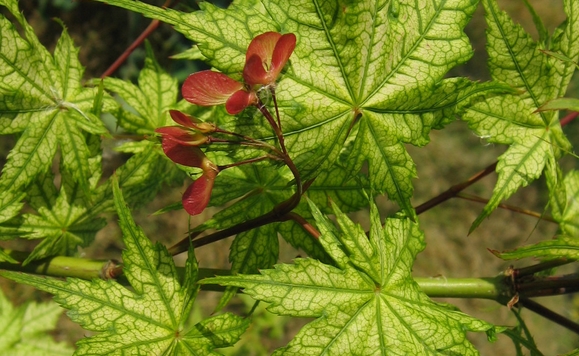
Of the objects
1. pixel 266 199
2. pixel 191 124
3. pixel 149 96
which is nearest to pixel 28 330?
pixel 149 96

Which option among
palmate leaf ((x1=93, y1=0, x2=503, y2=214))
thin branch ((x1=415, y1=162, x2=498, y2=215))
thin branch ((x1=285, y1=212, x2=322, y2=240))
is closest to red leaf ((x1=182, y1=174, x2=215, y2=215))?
palmate leaf ((x1=93, y1=0, x2=503, y2=214))

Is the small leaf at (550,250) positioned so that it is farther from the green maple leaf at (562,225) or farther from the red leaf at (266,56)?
the red leaf at (266,56)

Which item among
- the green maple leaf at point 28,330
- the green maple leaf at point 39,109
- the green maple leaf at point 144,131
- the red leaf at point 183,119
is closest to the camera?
the red leaf at point 183,119

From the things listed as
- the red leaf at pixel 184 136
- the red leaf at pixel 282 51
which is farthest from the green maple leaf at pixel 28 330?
the red leaf at pixel 282 51

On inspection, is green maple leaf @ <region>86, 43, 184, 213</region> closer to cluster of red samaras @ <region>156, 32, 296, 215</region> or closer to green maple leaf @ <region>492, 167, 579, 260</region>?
cluster of red samaras @ <region>156, 32, 296, 215</region>

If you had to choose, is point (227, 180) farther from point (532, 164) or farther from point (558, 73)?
point (558, 73)
